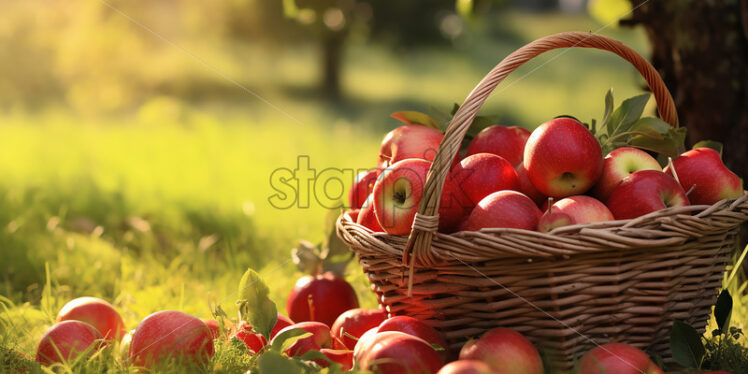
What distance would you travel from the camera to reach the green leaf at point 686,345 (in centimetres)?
146

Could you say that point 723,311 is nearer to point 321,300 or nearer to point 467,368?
point 467,368

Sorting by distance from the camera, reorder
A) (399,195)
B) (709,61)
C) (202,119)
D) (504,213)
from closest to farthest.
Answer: (504,213) → (399,195) → (709,61) → (202,119)

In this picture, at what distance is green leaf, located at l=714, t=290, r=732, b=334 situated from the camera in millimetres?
1609

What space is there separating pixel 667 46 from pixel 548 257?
155 centimetres

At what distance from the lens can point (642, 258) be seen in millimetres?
1437

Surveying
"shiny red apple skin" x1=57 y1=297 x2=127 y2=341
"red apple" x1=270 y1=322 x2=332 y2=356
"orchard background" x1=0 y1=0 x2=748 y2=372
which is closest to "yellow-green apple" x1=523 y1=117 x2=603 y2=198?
"orchard background" x1=0 y1=0 x2=748 y2=372

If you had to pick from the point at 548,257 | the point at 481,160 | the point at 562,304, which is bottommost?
the point at 562,304

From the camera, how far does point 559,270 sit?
139 cm

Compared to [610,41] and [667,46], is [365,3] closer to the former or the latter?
[667,46]

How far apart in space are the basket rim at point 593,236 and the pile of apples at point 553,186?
8 centimetres

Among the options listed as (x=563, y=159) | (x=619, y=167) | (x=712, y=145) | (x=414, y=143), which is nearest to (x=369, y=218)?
(x=414, y=143)

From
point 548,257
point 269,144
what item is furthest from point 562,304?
point 269,144

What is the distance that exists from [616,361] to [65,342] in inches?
51.8

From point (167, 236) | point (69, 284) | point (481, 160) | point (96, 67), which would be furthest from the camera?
point (96, 67)
